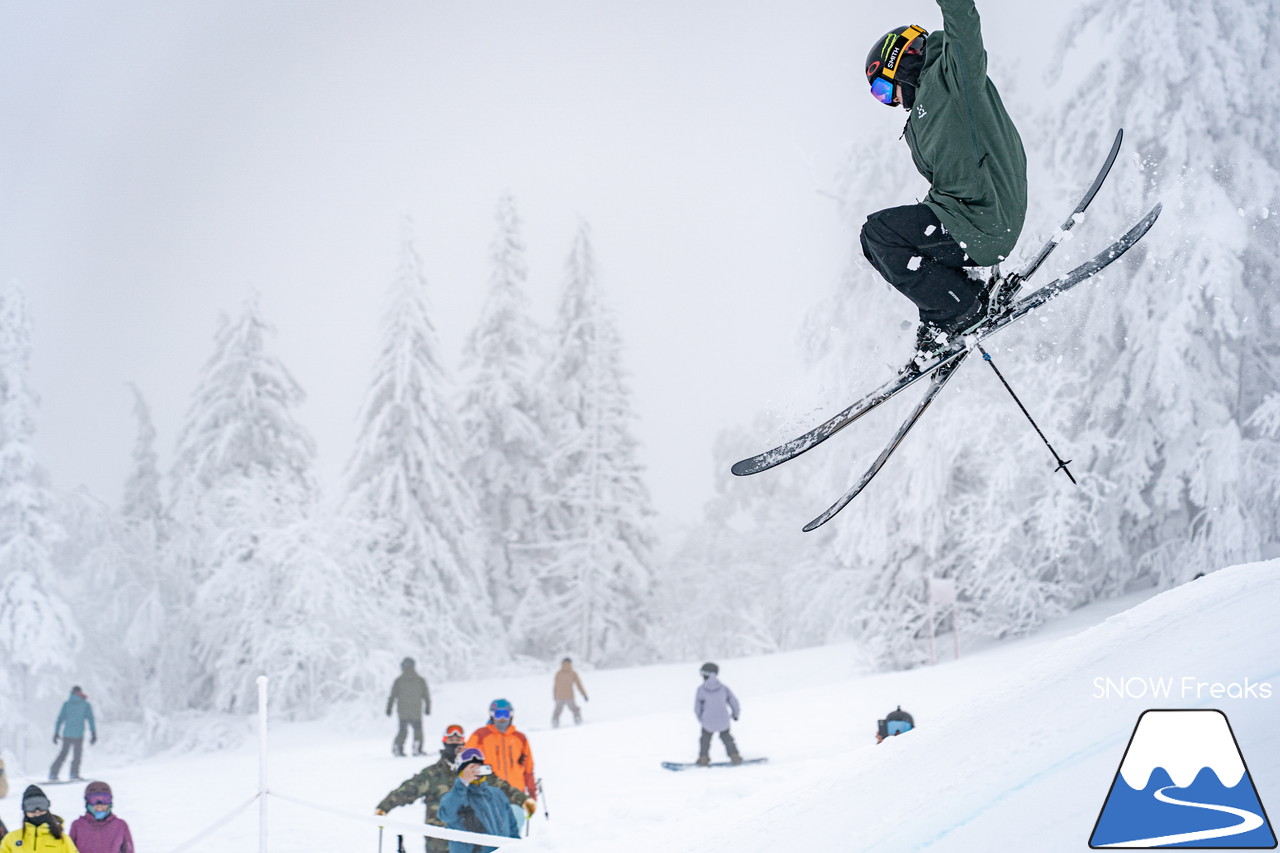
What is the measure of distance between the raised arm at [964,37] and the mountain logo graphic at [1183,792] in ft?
6.96

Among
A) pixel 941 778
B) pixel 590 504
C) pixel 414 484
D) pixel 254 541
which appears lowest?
pixel 941 778

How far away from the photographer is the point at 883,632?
53.0 feet

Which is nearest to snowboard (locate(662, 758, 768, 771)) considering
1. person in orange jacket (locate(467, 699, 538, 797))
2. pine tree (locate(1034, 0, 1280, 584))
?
person in orange jacket (locate(467, 699, 538, 797))

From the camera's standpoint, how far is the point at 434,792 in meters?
5.60

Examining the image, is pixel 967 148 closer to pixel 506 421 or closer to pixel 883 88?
pixel 883 88

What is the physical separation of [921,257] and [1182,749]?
2.04 m

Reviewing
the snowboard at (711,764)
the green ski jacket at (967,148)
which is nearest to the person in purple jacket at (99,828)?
the green ski jacket at (967,148)

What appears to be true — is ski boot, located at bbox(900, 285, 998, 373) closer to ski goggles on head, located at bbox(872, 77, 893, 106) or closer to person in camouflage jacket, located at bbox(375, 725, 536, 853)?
ski goggles on head, located at bbox(872, 77, 893, 106)

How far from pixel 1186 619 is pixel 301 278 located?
47176 mm

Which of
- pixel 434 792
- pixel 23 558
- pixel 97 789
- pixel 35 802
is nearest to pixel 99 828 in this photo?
pixel 97 789

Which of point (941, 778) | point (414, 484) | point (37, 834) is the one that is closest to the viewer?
point (941, 778)

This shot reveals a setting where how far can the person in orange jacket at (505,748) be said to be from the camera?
6.26 metres

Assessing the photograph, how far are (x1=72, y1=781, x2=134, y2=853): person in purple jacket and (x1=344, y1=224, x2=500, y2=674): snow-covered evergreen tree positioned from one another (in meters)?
17.6

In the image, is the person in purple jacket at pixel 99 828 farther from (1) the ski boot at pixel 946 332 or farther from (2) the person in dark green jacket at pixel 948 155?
(2) the person in dark green jacket at pixel 948 155
